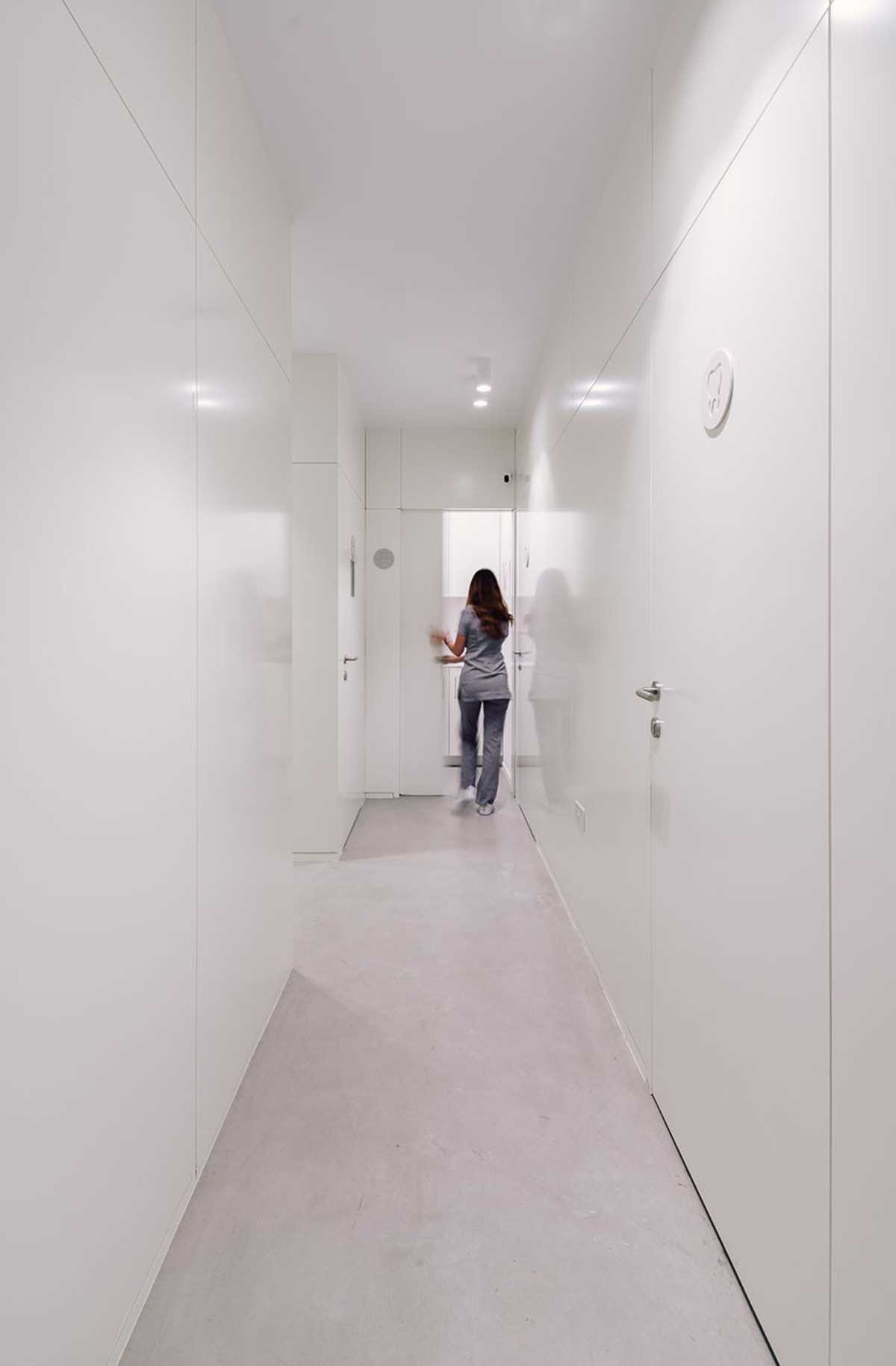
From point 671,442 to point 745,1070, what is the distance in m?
1.30

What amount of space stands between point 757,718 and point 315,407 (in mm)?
3317

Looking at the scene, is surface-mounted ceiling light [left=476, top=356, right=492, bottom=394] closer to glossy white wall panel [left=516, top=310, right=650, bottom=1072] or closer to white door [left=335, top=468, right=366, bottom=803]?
glossy white wall panel [left=516, top=310, right=650, bottom=1072]

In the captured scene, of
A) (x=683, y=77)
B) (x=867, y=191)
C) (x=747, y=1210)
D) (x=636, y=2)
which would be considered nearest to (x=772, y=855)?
(x=747, y=1210)

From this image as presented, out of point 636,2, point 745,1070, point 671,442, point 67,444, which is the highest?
point 636,2

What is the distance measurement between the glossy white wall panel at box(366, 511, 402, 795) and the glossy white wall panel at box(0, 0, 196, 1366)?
391cm

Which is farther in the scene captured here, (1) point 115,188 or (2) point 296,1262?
(2) point 296,1262

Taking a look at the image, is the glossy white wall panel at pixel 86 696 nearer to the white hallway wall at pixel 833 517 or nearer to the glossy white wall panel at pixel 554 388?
the white hallway wall at pixel 833 517

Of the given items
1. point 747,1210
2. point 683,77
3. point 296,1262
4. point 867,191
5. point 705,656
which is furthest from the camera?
point 683,77

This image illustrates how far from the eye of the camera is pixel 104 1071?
1.16m

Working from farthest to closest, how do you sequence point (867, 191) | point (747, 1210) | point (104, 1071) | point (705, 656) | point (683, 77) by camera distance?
point (683, 77) → point (705, 656) → point (747, 1210) → point (104, 1071) → point (867, 191)

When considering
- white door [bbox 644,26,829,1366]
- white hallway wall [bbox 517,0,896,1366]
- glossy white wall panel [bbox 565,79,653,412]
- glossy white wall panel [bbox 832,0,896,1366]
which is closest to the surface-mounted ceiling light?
glossy white wall panel [bbox 565,79,653,412]

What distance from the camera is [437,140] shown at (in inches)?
88.2

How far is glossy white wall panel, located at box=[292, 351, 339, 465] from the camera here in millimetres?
3941

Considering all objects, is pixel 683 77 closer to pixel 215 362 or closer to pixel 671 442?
pixel 671 442
